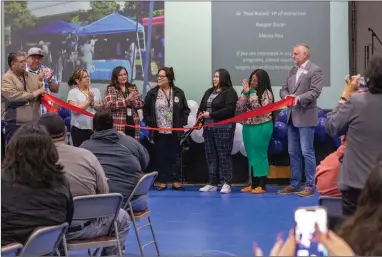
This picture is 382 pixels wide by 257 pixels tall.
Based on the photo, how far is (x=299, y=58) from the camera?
693 centimetres

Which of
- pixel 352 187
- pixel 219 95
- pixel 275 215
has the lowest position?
pixel 275 215

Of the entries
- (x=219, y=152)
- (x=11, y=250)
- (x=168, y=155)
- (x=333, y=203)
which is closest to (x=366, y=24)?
(x=219, y=152)

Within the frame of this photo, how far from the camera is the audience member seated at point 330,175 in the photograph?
370 centimetres

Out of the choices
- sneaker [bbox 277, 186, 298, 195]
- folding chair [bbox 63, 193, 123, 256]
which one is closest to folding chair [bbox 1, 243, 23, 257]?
folding chair [bbox 63, 193, 123, 256]

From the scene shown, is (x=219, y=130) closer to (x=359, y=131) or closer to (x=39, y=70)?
(x=39, y=70)

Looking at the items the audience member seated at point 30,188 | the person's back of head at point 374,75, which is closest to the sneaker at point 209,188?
the person's back of head at point 374,75

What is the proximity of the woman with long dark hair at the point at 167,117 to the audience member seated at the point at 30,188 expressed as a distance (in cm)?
443

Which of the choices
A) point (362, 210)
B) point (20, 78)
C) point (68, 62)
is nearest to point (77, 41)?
point (68, 62)

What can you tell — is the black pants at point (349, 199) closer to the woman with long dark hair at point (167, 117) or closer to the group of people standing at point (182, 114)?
the group of people standing at point (182, 114)

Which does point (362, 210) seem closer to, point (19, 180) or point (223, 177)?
point (19, 180)

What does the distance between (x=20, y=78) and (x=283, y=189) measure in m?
3.06

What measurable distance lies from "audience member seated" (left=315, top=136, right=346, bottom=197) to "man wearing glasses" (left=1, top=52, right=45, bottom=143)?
3449 mm

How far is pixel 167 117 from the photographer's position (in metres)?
7.54

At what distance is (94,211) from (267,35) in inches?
209
